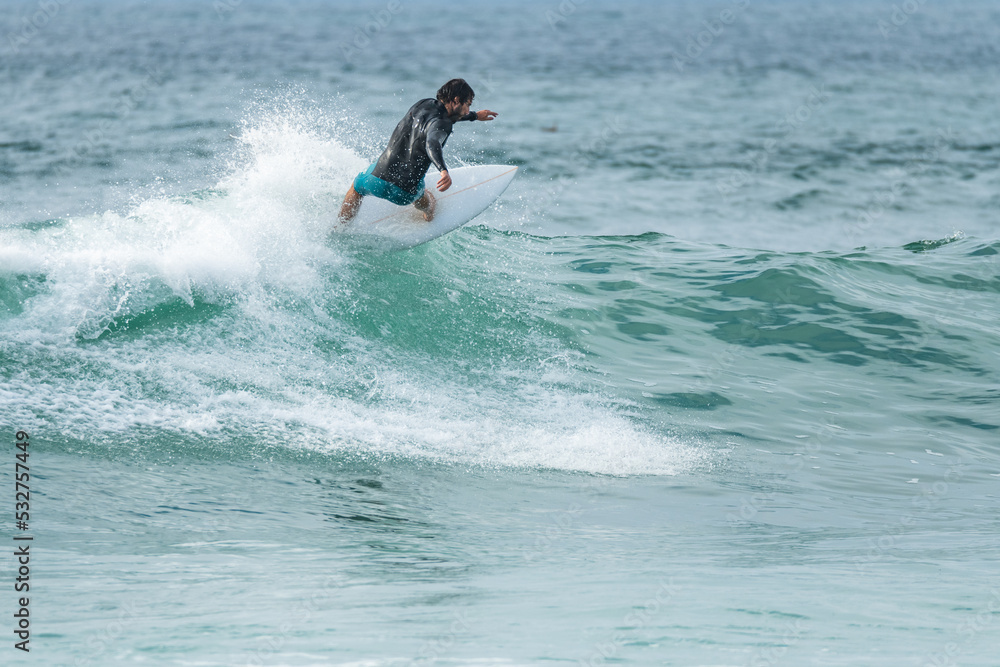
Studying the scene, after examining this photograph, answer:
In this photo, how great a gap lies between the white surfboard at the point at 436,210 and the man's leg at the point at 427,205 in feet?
0.20

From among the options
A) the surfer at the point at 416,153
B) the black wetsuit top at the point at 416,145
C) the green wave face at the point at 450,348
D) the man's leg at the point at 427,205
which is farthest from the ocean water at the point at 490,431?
the black wetsuit top at the point at 416,145

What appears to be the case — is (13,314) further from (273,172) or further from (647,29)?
(647,29)

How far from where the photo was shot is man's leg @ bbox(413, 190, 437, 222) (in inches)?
431

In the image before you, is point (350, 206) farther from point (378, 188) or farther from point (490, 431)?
point (490, 431)

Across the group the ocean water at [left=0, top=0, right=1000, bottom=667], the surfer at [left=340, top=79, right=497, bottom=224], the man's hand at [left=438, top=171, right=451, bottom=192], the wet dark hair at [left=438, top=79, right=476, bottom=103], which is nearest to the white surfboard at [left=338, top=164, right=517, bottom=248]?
the surfer at [left=340, top=79, right=497, bottom=224]

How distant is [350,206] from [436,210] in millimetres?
978

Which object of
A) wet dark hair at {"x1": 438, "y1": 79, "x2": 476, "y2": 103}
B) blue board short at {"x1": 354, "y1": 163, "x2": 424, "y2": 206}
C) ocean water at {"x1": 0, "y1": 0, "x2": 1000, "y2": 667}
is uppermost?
wet dark hair at {"x1": 438, "y1": 79, "x2": 476, "y2": 103}

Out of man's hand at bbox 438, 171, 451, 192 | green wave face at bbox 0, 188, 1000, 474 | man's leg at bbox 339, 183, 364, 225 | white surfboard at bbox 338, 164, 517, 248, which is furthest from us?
white surfboard at bbox 338, 164, 517, 248

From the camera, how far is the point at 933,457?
868cm

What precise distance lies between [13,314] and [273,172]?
3193 mm

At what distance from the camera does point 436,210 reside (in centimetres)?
1128

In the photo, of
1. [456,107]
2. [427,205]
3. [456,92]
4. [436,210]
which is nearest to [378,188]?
[427,205]

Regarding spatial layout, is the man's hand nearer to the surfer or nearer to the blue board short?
the surfer

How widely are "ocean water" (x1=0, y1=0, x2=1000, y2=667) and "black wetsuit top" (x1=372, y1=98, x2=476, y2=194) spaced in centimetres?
116
